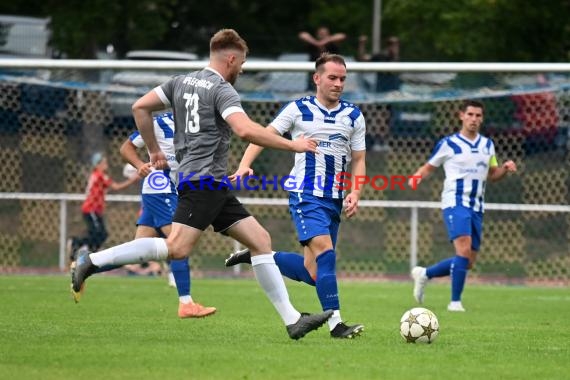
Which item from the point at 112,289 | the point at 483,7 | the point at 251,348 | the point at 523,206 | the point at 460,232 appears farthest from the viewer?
the point at 483,7

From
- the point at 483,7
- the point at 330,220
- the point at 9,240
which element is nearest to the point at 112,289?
the point at 9,240

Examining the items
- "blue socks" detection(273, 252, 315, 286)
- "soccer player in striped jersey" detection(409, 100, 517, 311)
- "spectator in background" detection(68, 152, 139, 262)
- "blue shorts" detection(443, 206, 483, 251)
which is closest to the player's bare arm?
"blue socks" detection(273, 252, 315, 286)

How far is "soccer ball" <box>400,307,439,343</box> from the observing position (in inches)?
341

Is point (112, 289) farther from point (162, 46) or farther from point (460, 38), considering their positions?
point (162, 46)

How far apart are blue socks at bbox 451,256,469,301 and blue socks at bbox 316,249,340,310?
4.05 m

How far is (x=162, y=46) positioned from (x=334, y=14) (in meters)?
4.53

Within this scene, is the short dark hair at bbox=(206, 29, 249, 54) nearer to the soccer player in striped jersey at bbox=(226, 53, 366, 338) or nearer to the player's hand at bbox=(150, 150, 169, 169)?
the player's hand at bbox=(150, 150, 169, 169)

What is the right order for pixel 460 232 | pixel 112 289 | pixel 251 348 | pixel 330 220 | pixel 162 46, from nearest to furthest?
pixel 251 348, pixel 330 220, pixel 460 232, pixel 112 289, pixel 162 46

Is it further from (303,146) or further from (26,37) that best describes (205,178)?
(26,37)

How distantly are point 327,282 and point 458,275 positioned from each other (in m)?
4.24

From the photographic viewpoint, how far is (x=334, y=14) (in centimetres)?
3131

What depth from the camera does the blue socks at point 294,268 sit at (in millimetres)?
10023

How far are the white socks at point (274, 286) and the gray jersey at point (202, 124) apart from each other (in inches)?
26.1

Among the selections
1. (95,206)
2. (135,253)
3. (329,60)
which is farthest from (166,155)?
(95,206)
